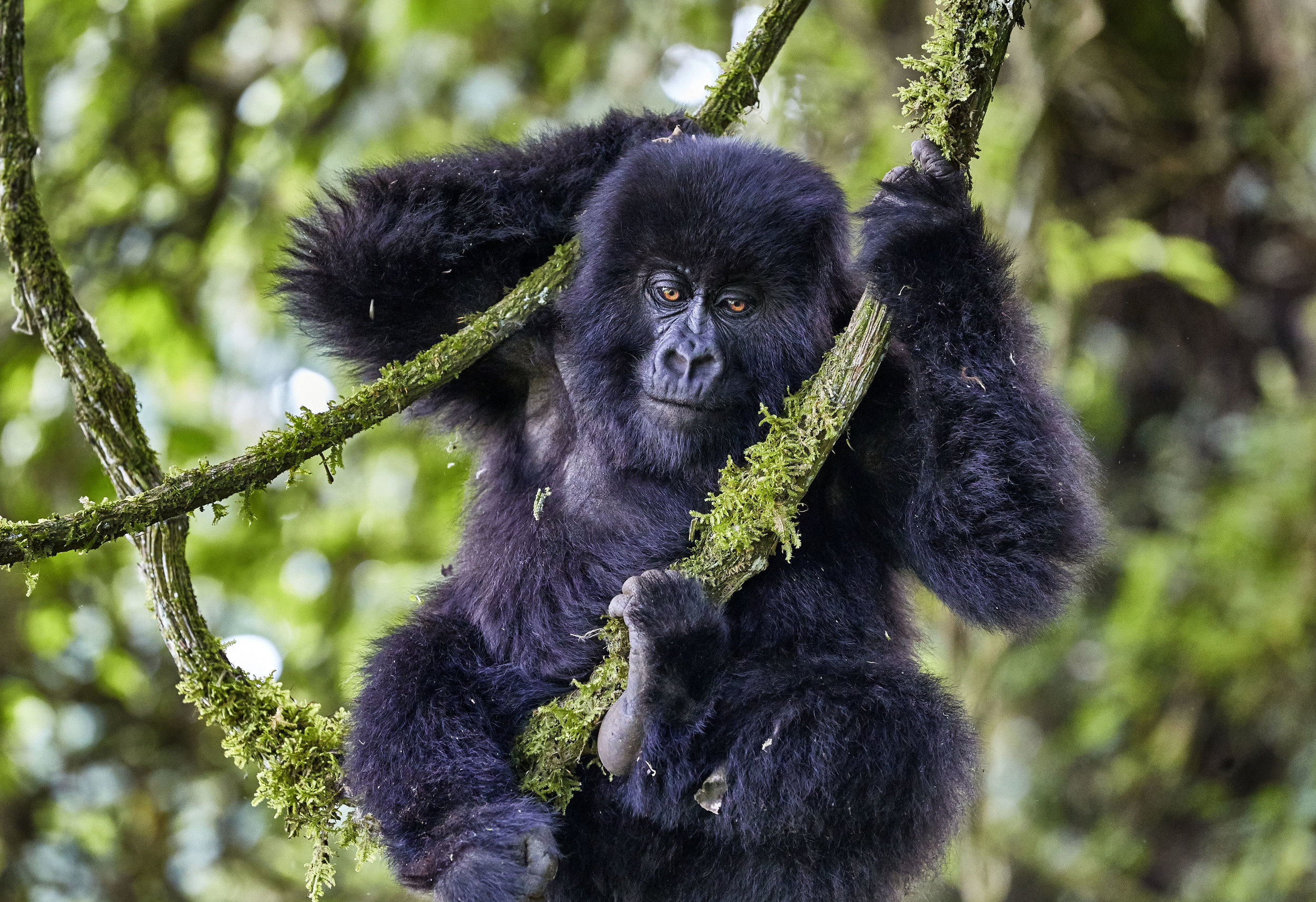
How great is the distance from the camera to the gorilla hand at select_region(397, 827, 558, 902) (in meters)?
2.79

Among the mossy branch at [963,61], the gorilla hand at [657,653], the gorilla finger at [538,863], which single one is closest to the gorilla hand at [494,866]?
the gorilla finger at [538,863]

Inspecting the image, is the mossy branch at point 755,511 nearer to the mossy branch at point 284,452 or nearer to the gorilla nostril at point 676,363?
the gorilla nostril at point 676,363

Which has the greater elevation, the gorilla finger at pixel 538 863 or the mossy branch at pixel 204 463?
the mossy branch at pixel 204 463

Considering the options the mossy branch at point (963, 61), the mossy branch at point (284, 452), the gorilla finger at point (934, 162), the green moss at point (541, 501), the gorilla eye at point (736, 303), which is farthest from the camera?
the green moss at point (541, 501)

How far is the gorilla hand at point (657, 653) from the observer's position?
2783mm

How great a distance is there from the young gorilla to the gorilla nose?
0.01m

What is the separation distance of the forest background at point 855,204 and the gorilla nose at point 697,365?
1.93 m

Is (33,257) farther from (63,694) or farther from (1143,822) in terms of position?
(1143,822)

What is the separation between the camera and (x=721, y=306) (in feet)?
10.7

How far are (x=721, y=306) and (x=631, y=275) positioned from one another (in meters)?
0.28

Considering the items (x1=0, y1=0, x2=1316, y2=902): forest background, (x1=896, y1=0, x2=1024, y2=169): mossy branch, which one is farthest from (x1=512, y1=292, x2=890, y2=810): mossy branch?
(x1=0, y1=0, x2=1316, y2=902): forest background

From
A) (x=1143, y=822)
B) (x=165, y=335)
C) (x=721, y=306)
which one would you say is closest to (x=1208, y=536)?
(x=1143, y=822)

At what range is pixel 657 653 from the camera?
9.21 feet

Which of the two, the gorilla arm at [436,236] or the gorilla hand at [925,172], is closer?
the gorilla hand at [925,172]
